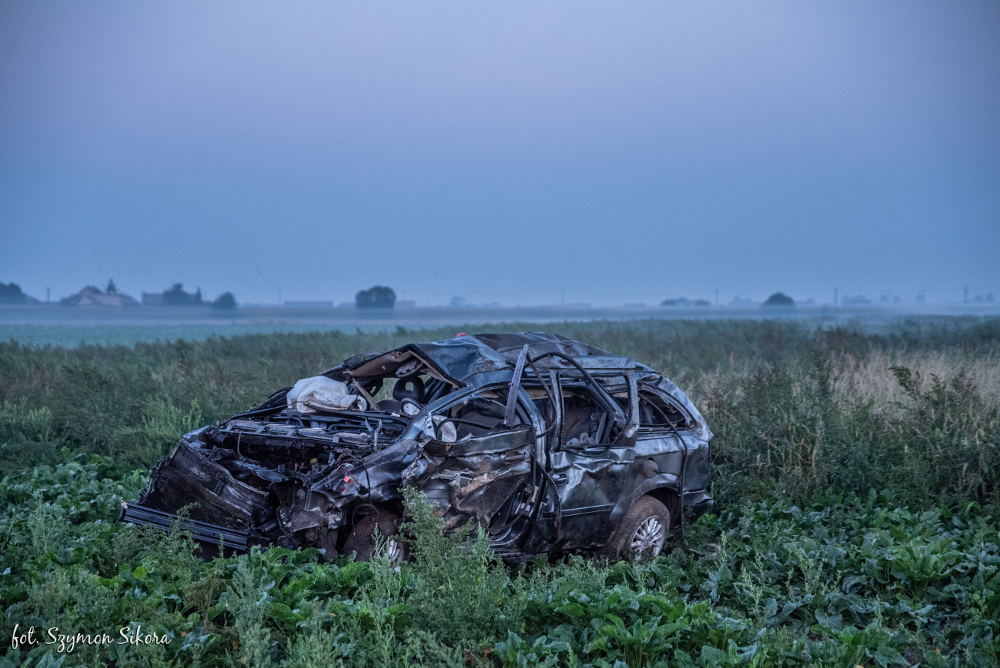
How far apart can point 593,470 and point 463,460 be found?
126 centimetres

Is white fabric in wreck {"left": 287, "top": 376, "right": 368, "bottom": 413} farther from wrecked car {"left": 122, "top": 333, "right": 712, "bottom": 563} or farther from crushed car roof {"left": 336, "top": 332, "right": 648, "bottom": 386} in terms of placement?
crushed car roof {"left": 336, "top": 332, "right": 648, "bottom": 386}

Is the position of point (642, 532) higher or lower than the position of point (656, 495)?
lower

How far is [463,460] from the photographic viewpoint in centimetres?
621

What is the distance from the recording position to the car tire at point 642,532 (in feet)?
23.6

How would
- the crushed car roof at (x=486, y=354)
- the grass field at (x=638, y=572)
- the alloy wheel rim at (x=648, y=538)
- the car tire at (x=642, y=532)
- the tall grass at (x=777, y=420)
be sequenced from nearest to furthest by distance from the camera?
the grass field at (x=638, y=572), the crushed car roof at (x=486, y=354), the car tire at (x=642, y=532), the alloy wheel rim at (x=648, y=538), the tall grass at (x=777, y=420)

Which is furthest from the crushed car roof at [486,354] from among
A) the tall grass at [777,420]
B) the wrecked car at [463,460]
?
the tall grass at [777,420]

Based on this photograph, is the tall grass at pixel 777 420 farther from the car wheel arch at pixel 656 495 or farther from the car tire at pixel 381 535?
the car tire at pixel 381 535

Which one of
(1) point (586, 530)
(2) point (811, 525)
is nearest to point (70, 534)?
(1) point (586, 530)

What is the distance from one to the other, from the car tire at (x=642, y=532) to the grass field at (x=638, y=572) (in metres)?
0.23

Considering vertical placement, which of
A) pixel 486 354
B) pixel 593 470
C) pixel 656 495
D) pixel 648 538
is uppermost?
pixel 486 354

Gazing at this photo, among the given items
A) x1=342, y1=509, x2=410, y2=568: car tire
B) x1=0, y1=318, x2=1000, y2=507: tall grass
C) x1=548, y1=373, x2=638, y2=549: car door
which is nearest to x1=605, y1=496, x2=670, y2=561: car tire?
x1=548, y1=373, x2=638, y2=549: car door

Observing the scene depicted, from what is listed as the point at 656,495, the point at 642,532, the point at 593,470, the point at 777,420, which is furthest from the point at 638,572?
the point at 777,420

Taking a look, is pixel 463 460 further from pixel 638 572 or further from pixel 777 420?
pixel 777 420

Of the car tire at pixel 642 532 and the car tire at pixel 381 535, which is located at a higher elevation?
the car tire at pixel 381 535
